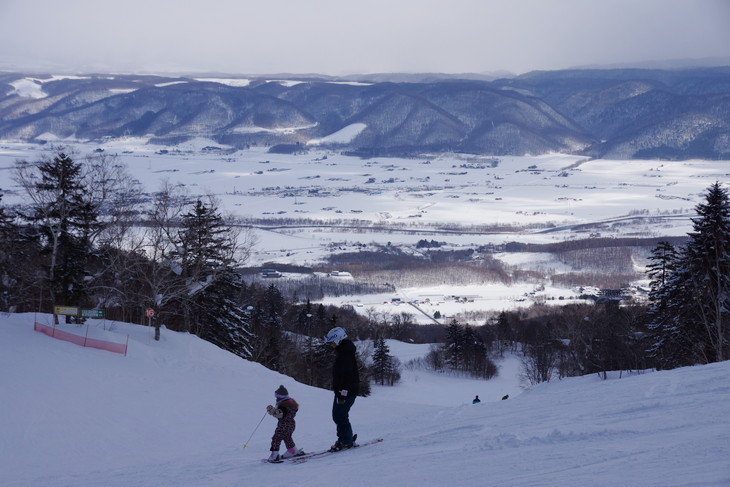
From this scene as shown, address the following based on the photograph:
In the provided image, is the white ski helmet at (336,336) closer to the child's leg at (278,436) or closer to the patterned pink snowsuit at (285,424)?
the patterned pink snowsuit at (285,424)

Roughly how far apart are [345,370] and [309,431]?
3.86m

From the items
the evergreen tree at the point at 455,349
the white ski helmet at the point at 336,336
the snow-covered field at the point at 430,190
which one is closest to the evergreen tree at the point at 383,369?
the evergreen tree at the point at 455,349

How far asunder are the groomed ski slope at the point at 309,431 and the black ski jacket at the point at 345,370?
2.62 ft

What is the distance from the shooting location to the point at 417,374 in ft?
126

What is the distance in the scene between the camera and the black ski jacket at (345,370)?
300 inches

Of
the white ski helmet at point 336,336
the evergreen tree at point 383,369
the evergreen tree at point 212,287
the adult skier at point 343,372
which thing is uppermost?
the white ski helmet at point 336,336

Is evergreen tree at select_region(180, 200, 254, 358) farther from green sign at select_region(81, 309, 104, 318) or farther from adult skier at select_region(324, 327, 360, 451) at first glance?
adult skier at select_region(324, 327, 360, 451)

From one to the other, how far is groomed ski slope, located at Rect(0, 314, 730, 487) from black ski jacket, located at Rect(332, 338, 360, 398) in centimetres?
80

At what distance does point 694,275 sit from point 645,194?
10680cm

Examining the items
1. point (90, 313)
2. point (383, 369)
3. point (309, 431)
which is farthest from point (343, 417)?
point (383, 369)

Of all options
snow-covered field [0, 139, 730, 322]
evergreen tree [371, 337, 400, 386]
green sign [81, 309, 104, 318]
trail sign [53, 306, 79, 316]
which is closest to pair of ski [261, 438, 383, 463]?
green sign [81, 309, 104, 318]

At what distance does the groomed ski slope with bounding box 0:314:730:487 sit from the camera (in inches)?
230

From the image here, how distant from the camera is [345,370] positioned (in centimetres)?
767

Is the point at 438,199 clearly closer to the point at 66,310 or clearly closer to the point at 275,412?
the point at 66,310
